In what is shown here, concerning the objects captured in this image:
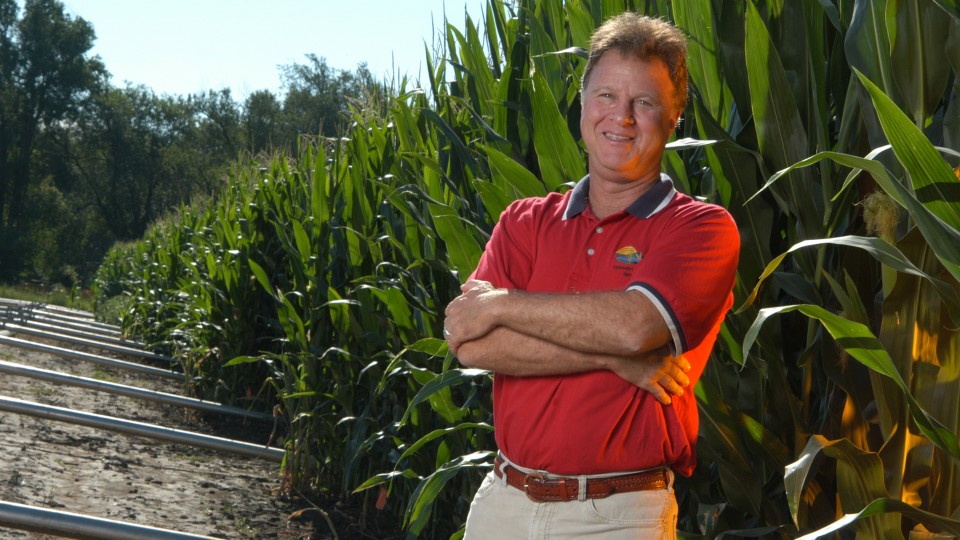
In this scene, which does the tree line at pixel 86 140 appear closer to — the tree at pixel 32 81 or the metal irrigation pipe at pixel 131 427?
the tree at pixel 32 81

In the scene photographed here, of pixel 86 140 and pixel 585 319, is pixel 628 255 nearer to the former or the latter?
pixel 585 319

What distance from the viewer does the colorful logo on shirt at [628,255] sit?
1.76m

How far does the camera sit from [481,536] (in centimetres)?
184

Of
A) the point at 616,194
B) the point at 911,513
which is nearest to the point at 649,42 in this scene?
the point at 616,194

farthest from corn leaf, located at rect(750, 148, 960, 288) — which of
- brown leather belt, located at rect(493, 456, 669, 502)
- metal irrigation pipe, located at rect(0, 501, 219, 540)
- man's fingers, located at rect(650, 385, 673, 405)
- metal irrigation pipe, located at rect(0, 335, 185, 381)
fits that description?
metal irrigation pipe, located at rect(0, 335, 185, 381)

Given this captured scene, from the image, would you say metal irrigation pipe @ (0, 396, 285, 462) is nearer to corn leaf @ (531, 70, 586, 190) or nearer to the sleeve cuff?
corn leaf @ (531, 70, 586, 190)

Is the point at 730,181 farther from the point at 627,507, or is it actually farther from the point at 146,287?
the point at 146,287

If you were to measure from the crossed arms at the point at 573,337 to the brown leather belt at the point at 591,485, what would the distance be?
138 mm

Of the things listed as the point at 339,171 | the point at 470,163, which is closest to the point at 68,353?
the point at 339,171

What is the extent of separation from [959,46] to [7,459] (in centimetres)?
515

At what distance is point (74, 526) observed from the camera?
8.09 feet

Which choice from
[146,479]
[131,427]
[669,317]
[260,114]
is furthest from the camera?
[260,114]

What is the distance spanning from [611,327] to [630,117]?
0.39m

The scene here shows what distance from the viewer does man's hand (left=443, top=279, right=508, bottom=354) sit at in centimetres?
180
